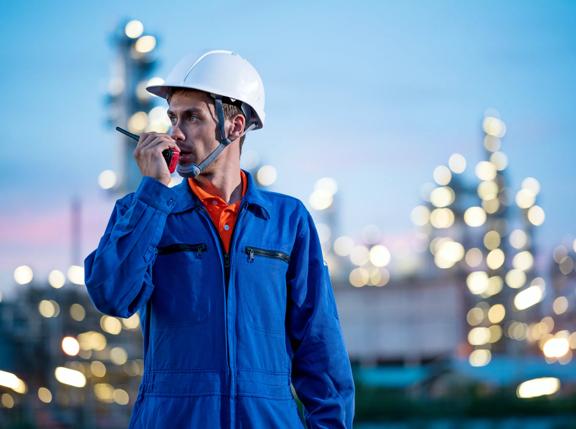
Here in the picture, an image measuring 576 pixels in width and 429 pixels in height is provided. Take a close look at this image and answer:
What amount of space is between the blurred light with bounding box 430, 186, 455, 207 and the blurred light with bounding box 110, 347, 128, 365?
99.6 feet

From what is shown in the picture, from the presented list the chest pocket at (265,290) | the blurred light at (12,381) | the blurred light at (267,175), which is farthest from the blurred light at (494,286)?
the chest pocket at (265,290)

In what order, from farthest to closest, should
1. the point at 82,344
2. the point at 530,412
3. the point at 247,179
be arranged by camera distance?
the point at 82,344 → the point at 530,412 → the point at 247,179

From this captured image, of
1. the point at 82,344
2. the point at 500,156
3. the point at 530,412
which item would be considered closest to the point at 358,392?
the point at 530,412

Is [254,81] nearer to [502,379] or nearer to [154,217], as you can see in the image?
[154,217]

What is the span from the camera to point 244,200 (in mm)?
3529

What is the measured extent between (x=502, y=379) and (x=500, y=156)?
61.0ft

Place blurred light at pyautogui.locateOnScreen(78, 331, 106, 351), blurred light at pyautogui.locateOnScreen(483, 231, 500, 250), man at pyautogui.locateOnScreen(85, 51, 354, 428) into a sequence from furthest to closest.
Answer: blurred light at pyautogui.locateOnScreen(483, 231, 500, 250) < blurred light at pyautogui.locateOnScreen(78, 331, 106, 351) < man at pyautogui.locateOnScreen(85, 51, 354, 428)

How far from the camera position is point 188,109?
3.52 m

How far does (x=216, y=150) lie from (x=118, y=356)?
81.3 feet

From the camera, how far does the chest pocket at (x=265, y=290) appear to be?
3379 millimetres

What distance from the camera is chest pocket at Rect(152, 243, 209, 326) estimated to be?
330cm

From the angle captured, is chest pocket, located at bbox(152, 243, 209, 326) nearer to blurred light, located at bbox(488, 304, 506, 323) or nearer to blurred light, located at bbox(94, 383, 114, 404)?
blurred light, located at bbox(94, 383, 114, 404)

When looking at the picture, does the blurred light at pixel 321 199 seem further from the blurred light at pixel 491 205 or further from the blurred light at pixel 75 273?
the blurred light at pixel 75 273

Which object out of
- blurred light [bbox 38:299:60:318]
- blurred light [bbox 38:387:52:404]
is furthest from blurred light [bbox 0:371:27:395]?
blurred light [bbox 38:299:60:318]
